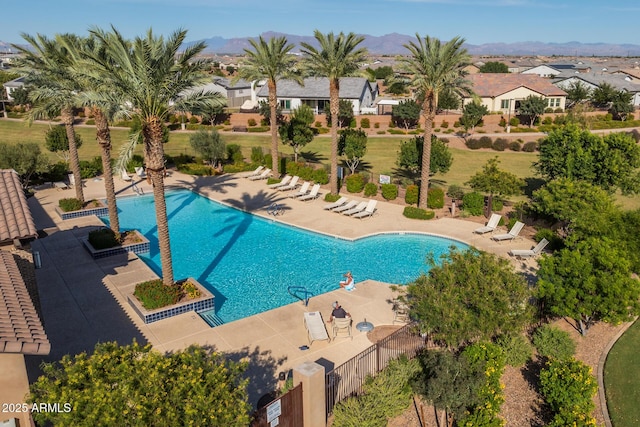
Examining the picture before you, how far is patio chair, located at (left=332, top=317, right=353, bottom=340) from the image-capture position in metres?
15.0

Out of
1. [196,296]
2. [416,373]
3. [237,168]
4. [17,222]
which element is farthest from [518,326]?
[237,168]

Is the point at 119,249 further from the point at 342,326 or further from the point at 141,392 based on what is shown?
the point at 141,392

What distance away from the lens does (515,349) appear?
13859 millimetres

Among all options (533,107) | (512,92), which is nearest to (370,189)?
(533,107)

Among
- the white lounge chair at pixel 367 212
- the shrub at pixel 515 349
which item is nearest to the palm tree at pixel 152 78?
the shrub at pixel 515 349

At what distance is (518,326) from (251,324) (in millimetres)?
8253

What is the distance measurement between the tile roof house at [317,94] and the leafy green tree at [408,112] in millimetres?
7728

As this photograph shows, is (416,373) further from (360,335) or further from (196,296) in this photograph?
(196,296)

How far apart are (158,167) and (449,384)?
37.2ft

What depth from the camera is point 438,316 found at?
492 inches

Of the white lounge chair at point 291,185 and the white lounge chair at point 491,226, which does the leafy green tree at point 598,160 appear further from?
the white lounge chair at point 291,185

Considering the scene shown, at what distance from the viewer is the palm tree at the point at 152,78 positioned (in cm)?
1522

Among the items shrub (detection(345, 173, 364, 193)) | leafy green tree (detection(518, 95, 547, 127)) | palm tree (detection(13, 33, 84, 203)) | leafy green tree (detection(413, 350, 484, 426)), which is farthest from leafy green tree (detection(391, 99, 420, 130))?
leafy green tree (detection(413, 350, 484, 426))

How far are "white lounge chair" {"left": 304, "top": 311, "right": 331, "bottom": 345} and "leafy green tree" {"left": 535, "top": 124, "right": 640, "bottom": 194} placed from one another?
1818 centimetres
